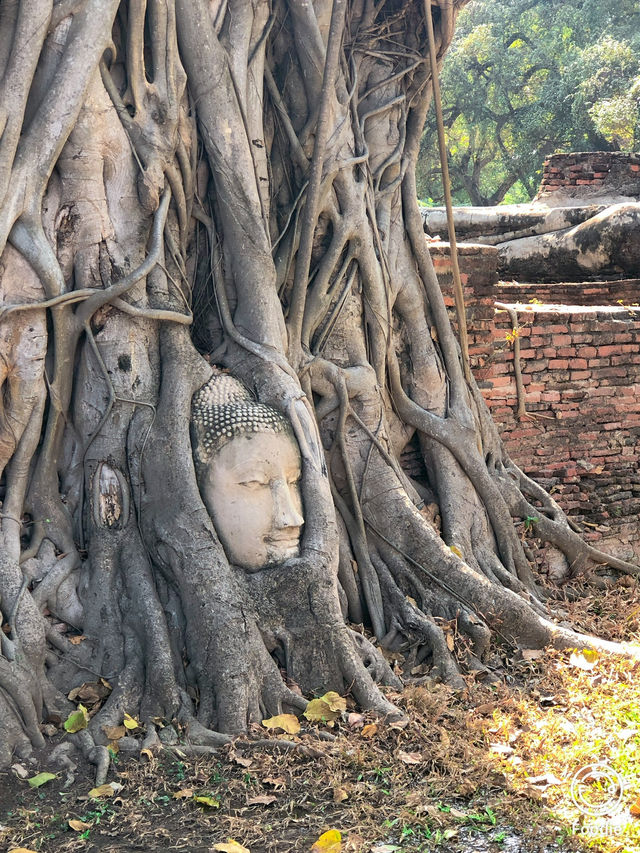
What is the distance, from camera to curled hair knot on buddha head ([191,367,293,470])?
421cm

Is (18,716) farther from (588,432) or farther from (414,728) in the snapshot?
(588,432)

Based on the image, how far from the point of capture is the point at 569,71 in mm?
20938

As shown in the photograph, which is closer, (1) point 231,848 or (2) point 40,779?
(1) point 231,848

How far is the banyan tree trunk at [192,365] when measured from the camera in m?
3.92

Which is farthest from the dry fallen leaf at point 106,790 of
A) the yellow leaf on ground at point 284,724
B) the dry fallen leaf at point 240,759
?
the yellow leaf on ground at point 284,724

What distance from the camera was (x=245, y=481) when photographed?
4.21 m

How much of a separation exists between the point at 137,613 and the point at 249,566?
0.49 metres

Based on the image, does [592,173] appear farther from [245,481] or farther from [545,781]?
[545,781]

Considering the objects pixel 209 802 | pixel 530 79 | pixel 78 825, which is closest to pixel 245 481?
pixel 209 802

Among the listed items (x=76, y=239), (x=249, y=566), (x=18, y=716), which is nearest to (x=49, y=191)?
(x=76, y=239)

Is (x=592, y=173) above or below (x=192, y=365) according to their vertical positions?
above

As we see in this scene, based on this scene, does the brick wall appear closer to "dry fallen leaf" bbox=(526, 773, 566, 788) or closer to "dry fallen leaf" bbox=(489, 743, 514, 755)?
"dry fallen leaf" bbox=(489, 743, 514, 755)
